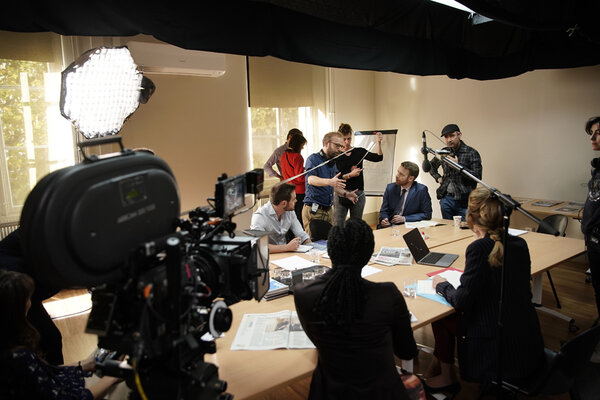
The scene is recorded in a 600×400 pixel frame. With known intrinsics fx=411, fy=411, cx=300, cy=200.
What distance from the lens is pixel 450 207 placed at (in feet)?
14.9

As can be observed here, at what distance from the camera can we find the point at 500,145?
5.31 m

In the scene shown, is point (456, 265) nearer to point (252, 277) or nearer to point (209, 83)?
point (252, 277)

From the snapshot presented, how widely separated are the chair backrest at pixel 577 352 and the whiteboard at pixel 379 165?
Result: 14.1ft

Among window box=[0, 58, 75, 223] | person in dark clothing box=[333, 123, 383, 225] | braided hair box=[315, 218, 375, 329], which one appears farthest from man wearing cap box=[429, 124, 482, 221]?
window box=[0, 58, 75, 223]

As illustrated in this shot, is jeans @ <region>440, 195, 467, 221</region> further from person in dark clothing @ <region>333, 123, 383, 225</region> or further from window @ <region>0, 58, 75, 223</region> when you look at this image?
window @ <region>0, 58, 75, 223</region>

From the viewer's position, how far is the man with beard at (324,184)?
4.12 meters

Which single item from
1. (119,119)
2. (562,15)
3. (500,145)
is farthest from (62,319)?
(500,145)

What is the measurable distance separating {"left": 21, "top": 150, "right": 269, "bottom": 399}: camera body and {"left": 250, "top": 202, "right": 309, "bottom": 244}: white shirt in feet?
6.22

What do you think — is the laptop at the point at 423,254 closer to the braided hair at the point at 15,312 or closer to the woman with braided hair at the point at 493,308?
the woman with braided hair at the point at 493,308

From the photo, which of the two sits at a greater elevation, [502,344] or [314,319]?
[314,319]

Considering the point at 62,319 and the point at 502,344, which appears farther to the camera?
the point at 62,319

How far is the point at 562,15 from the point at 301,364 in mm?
2795

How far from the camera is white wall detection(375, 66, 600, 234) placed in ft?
15.2

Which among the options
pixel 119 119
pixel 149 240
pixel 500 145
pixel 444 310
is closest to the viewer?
pixel 149 240
